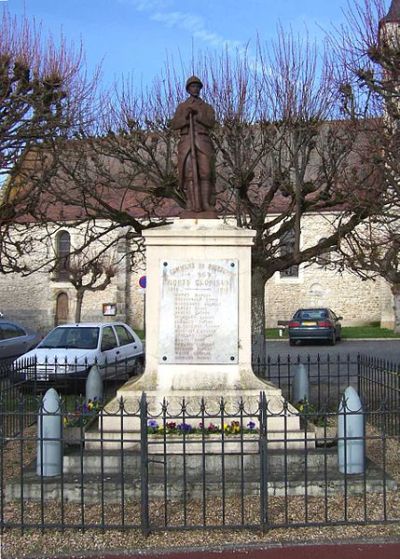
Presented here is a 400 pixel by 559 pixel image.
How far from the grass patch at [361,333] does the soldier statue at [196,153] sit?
19.5 m

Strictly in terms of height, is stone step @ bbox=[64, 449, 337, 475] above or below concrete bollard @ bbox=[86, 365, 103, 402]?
below

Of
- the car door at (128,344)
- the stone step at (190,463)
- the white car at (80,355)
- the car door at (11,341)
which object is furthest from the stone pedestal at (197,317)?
the car door at (11,341)

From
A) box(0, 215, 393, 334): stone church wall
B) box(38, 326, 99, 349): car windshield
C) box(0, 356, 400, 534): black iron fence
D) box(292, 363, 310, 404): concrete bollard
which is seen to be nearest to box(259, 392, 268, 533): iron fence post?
box(0, 356, 400, 534): black iron fence

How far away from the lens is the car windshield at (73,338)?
12047 millimetres

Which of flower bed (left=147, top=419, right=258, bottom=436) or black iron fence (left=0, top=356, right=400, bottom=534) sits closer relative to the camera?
black iron fence (left=0, top=356, right=400, bottom=534)

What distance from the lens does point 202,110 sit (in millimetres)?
6707

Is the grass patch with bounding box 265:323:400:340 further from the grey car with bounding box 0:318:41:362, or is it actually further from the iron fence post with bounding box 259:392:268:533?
the iron fence post with bounding box 259:392:268:533

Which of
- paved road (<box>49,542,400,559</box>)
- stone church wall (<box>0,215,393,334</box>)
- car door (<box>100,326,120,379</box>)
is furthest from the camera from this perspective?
stone church wall (<box>0,215,393,334</box>)

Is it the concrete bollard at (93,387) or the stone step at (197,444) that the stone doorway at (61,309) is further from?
the stone step at (197,444)

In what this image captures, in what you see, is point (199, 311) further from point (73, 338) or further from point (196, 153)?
point (73, 338)

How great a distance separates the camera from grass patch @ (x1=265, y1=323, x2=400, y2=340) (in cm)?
2539

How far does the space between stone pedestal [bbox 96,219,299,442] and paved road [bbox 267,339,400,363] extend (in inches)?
471

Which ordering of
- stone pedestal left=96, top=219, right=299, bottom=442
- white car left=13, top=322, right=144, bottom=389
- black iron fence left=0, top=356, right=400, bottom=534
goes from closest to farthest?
black iron fence left=0, top=356, right=400, bottom=534, stone pedestal left=96, top=219, right=299, bottom=442, white car left=13, top=322, right=144, bottom=389

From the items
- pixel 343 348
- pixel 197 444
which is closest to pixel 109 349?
pixel 197 444
